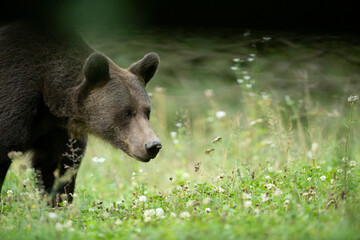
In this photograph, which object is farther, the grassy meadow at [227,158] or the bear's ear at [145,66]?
the bear's ear at [145,66]

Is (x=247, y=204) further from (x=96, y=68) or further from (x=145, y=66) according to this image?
(x=145, y=66)

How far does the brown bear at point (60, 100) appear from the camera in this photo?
4840 mm

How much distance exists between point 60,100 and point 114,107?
2.05ft

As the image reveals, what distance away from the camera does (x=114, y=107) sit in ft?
16.9

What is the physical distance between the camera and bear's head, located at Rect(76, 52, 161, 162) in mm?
4996

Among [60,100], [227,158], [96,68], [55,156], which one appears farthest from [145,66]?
[227,158]

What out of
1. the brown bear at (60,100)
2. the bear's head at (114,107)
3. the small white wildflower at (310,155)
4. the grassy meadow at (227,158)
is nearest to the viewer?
the grassy meadow at (227,158)

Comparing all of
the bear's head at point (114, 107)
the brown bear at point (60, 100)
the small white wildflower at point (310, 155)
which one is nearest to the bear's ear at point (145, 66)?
the brown bear at point (60, 100)

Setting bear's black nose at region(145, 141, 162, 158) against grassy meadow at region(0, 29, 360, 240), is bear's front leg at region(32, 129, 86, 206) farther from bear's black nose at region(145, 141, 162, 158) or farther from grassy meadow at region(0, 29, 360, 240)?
bear's black nose at region(145, 141, 162, 158)

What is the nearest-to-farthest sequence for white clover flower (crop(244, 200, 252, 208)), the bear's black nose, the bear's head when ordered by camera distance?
white clover flower (crop(244, 200, 252, 208)) < the bear's black nose < the bear's head

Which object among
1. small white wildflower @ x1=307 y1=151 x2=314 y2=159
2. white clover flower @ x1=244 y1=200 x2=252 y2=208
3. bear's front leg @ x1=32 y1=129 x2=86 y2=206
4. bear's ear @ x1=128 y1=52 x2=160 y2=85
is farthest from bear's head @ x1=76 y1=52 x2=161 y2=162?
small white wildflower @ x1=307 y1=151 x2=314 y2=159

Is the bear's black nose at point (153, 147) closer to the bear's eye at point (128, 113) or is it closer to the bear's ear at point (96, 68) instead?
the bear's eye at point (128, 113)

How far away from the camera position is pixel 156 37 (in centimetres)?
771

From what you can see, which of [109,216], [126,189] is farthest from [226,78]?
[109,216]
